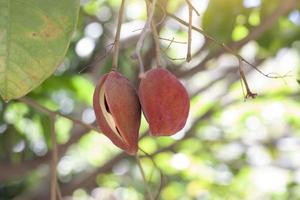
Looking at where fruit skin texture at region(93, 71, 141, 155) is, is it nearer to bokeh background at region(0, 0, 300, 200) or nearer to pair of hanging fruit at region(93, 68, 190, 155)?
pair of hanging fruit at region(93, 68, 190, 155)

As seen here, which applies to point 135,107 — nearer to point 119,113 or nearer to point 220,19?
point 119,113

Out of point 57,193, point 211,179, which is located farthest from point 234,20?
point 211,179

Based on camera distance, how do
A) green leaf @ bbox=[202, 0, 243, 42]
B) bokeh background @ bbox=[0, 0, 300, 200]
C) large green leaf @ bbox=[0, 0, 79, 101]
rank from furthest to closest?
bokeh background @ bbox=[0, 0, 300, 200], green leaf @ bbox=[202, 0, 243, 42], large green leaf @ bbox=[0, 0, 79, 101]

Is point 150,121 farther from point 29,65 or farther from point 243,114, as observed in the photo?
point 243,114

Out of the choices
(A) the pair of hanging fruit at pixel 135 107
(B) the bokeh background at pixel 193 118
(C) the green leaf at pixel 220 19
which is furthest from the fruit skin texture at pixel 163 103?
(C) the green leaf at pixel 220 19

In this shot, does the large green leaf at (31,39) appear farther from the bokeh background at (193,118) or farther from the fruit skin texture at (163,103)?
the bokeh background at (193,118)

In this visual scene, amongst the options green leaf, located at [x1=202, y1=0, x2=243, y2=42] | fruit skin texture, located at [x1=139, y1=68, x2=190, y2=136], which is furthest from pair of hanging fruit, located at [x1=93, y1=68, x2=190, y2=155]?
green leaf, located at [x1=202, y1=0, x2=243, y2=42]
